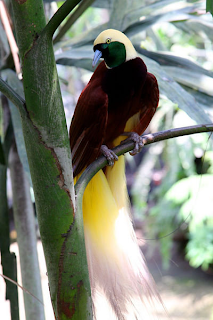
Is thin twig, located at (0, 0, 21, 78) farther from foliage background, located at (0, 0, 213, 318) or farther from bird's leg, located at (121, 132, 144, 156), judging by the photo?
bird's leg, located at (121, 132, 144, 156)

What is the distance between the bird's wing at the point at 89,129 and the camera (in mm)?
614

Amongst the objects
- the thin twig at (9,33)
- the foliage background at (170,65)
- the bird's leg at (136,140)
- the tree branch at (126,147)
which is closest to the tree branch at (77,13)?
the foliage background at (170,65)

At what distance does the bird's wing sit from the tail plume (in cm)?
5

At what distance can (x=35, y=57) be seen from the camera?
0.33m

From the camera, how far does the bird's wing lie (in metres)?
0.61

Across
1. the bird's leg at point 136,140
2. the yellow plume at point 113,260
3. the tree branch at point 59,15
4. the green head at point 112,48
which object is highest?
the green head at point 112,48

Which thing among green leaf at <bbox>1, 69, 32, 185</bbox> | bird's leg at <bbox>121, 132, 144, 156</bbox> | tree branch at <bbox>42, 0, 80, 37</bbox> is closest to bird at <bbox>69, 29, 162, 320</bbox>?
bird's leg at <bbox>121, 132, 144, 156</bbox>

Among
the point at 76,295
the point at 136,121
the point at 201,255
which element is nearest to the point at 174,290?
the point at 201,255

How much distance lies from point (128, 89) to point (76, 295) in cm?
42

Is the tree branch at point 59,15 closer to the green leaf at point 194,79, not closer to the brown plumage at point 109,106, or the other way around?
the brown plumage at point 109,106

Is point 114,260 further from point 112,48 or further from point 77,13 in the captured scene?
point 77,13

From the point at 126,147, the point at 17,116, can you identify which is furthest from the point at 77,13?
the point at 126,147

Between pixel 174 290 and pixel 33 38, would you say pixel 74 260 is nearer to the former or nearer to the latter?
pixel 33 38

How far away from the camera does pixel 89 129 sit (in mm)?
621
